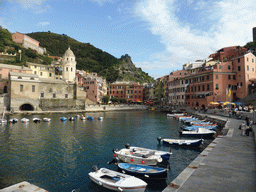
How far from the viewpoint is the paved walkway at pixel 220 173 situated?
8.30 m

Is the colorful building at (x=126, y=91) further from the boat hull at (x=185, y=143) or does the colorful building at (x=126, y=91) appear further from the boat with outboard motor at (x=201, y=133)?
the boat hull at (x=185, y=143)

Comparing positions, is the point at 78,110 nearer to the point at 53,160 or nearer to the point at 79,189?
the point at 53,160

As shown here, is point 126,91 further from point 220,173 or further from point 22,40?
point 220,173

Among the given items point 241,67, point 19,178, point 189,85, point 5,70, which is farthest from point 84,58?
point 19,178

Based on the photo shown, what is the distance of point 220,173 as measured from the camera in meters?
10.0

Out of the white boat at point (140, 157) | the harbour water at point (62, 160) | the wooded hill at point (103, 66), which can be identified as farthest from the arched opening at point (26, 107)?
the wooded hill at point (103, 66)

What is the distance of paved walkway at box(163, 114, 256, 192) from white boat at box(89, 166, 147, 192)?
2422 millimetres

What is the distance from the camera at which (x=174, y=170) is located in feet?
49.9

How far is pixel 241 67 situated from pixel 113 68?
11052cm

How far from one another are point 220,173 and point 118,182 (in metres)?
6.07

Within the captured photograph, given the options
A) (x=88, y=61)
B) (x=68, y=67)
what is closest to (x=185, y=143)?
(x=68, y=67)

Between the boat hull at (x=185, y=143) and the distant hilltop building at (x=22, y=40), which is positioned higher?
the distant hilltop building at (x=22, y=40)

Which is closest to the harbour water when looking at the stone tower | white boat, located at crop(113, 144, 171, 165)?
white boat, located at crop(113, 144, 171, 165)

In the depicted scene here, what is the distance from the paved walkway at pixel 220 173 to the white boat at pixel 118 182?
7.94ft
